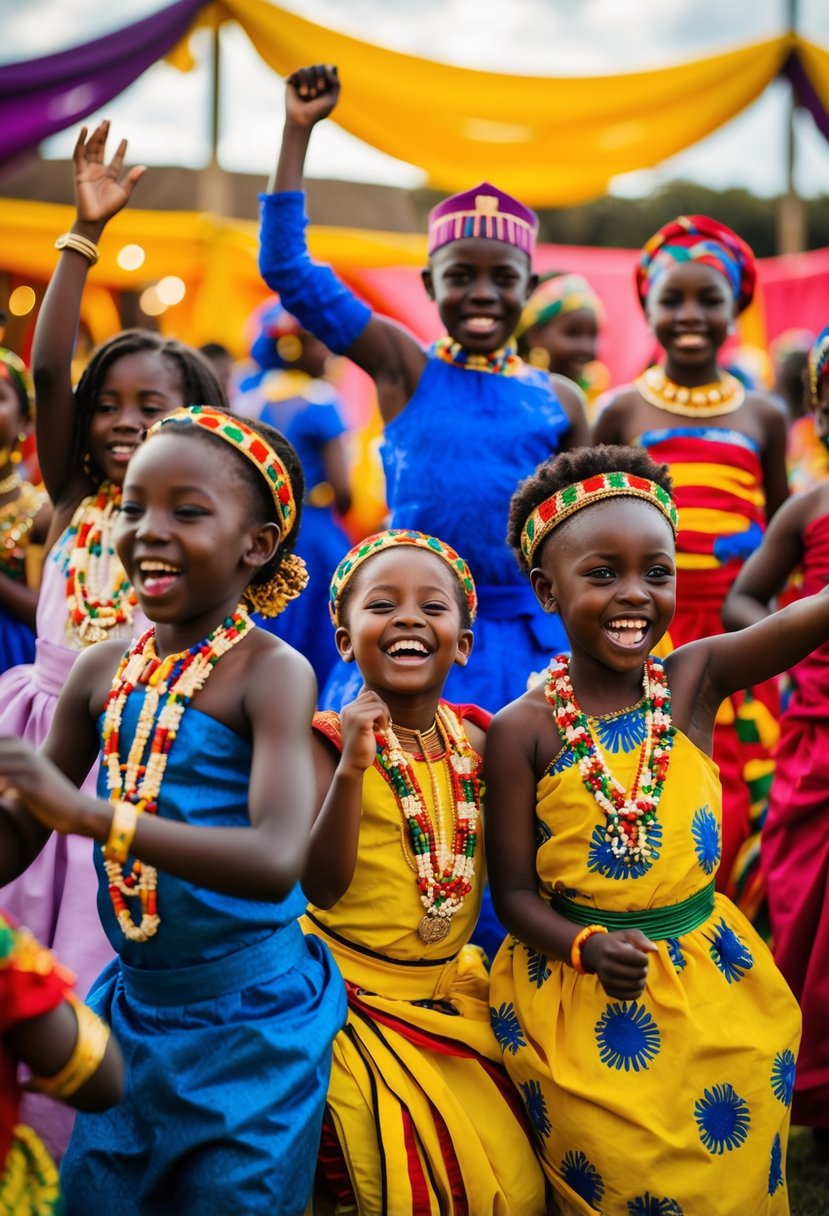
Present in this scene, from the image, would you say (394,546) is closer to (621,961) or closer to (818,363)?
(621,961)

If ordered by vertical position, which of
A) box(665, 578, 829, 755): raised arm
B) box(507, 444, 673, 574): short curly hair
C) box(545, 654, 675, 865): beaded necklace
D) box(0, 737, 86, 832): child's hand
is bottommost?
box(0, 737, 86, 832): child's hand

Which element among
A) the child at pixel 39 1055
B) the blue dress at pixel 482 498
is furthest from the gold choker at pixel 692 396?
the child at pixel 39 1055

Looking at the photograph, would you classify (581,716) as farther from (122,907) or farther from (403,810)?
(122,907)

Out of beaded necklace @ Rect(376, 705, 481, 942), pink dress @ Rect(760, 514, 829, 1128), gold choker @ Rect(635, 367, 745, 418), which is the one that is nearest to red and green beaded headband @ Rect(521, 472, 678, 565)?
beaded necklace @ Rect(376, 705, 481, 942)

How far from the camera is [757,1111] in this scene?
262cm

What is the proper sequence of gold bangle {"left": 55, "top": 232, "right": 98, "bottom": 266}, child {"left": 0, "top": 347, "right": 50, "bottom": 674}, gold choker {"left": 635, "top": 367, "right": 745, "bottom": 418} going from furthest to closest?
gold choker {"left": 635, "top": 367, "right": 745, "bottom": 418}, child {"left": 0, "top": 347, "right": 50, "bottom": 674}, gold bangle {"left": 55, "top": 232, "right": 98, "bottom": 266}

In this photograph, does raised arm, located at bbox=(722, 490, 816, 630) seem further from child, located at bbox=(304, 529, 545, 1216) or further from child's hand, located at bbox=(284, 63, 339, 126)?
child's hand, located at bbox=(284, 63, 339, 126)

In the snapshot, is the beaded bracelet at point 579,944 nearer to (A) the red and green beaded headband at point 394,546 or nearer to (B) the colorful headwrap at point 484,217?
(A) the red and green beaded headband at point 394,546

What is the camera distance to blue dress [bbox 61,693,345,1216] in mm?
2234

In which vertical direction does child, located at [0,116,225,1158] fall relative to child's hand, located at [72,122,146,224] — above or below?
below

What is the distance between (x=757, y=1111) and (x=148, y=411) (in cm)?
231

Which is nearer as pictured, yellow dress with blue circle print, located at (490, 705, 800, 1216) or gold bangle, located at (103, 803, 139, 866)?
gold bangle, located at (103, 803, 139, 866)

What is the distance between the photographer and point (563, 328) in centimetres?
658

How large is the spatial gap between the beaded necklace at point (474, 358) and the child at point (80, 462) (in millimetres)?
792
